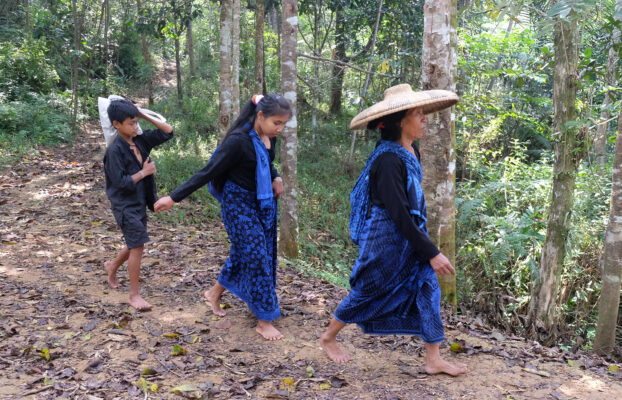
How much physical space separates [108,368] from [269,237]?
4.95 ft

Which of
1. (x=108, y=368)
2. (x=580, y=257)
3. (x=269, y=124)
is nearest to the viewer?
(x=108, y=368)

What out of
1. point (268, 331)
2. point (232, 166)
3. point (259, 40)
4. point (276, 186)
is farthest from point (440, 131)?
point (259, 40)

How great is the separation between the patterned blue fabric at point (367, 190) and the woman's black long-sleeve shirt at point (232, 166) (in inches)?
36.0

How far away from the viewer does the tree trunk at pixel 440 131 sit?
4.46 meters

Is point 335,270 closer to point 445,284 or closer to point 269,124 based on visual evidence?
point 445,284

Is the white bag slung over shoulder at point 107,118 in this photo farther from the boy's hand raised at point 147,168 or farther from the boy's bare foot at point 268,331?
the boy's bare foot at point 268,331

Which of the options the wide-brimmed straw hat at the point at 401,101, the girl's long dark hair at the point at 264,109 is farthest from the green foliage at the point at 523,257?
the girl's long dark hair at the point at 264,109

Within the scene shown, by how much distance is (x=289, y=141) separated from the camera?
623 centimetres

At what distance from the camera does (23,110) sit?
1177cm

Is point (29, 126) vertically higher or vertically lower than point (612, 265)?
higher

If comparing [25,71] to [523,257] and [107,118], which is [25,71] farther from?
[523,257]

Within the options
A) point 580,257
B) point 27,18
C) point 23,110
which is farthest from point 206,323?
point 27,18

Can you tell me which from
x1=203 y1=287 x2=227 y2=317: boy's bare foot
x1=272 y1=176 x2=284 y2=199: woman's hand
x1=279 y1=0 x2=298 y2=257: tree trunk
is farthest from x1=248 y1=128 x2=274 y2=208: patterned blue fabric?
x1=279 y1=0 x2=298 y2=257: tree trunk

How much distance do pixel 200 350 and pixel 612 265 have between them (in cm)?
371
